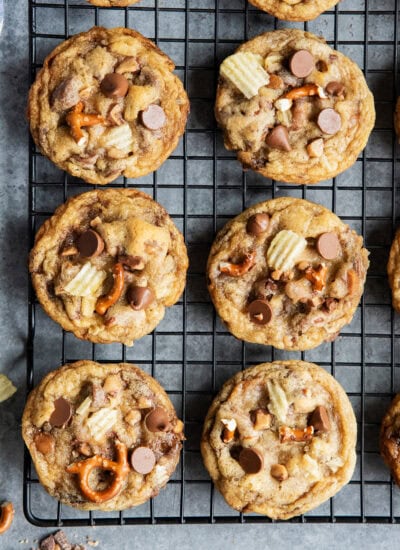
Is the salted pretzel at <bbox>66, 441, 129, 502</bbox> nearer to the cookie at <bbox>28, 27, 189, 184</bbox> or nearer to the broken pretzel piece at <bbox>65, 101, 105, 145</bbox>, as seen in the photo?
the cookie at <bbox>28, 27, 189, 184</bbox>

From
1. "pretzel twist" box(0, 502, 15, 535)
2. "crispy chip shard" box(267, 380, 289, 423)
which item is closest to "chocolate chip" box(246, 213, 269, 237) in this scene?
"crispy chip shard" box(267, 380, 289, 423)

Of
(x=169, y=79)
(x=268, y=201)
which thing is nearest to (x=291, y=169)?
(x=268, y=201)

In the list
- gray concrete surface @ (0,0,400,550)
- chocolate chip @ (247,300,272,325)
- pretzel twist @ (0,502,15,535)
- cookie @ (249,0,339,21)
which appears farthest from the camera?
gray concrete surface @ (0,0,400,550)

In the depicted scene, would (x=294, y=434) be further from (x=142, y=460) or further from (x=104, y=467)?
(x=104, y=467)

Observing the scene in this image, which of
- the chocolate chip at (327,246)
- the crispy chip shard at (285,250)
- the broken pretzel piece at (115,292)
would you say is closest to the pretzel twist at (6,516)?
the broken pretzel piece at (115,292)

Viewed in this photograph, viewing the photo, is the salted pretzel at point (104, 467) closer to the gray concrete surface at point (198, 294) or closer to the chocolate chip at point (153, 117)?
the gray concrete surface at point (198, 294)

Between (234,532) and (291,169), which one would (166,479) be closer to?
(234,532)
